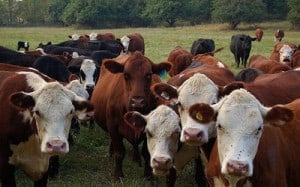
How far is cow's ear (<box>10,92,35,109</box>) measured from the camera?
443 centimetres

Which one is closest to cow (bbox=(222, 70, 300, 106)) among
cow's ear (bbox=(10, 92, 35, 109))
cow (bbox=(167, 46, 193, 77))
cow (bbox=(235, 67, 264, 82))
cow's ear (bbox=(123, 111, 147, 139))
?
cow's ear (bbox=(123, 111, 147, 139))

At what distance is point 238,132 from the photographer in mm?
3641

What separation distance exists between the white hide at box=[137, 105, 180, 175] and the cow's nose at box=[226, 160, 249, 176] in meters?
1.46

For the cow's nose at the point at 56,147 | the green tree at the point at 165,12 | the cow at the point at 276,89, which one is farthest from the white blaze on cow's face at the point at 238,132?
the green tree at the point at 165,12

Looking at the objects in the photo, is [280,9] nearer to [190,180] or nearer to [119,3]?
[119,3]

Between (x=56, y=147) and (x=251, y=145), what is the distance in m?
1.69

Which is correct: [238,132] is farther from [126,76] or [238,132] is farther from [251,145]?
[126,76]

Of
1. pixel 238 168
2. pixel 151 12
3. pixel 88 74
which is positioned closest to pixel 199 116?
pixel 238 168

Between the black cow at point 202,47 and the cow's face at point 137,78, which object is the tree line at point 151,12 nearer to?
the black cow at point 202,47

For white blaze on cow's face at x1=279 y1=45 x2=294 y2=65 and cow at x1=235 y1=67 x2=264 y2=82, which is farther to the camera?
white blaze on cow's face at x1=279 y1=45 x2=294 y2=65

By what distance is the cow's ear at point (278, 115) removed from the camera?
3766 millimetres

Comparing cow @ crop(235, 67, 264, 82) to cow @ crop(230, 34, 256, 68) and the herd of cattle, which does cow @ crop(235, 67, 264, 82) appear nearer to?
the herd of cattle

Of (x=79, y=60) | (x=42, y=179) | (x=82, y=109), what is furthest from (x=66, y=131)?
(x=79, y=60)

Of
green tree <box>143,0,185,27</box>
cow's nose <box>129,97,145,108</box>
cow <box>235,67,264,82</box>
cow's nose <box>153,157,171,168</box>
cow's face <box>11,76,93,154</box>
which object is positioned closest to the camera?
cow's face <box>11,76,93,154</box>
